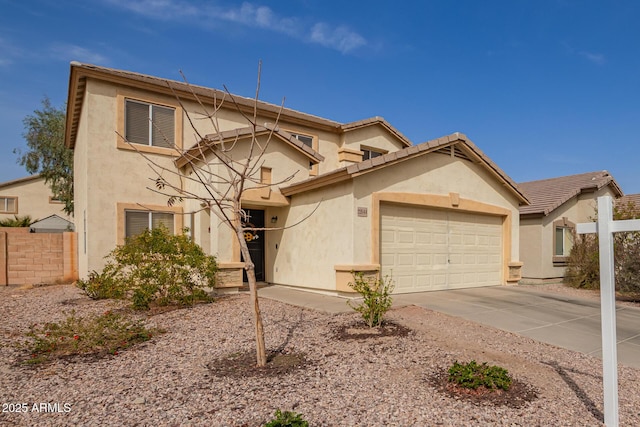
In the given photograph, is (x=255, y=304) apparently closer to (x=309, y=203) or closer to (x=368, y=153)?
(x=309, y=203)

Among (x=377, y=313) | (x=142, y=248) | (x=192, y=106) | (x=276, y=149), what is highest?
(x=192, y=106)

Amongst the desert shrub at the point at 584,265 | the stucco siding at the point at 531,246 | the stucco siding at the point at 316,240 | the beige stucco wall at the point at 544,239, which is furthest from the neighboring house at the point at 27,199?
the desert shrub at the point at 584,265

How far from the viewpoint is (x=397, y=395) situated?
427cm

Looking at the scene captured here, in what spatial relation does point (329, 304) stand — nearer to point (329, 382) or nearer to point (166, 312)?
point (166, 312)

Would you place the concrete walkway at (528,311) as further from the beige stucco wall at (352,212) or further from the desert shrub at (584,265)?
the desert shrub at (584,265)

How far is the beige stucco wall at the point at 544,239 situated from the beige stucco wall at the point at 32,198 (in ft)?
96.9

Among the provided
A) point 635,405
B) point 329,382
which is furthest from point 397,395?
point 635,405

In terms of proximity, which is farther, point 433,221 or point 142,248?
point 433,221

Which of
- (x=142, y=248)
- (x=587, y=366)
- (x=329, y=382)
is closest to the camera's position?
(x=329, y=382)

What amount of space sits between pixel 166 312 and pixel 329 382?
508 centimetres

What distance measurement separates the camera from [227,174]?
36.0ft

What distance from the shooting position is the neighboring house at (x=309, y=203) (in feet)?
34.8

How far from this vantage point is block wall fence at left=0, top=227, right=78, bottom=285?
14.3 m

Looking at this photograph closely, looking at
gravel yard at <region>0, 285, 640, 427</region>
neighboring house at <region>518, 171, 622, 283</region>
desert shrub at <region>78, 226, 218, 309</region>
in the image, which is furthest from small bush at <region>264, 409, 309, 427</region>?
neighboring house at <region>518, 171, 622, 283</region>
